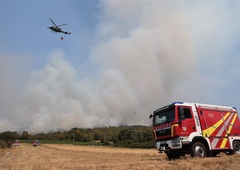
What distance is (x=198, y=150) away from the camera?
588 inches

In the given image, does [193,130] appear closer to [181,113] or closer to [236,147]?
[181,113]

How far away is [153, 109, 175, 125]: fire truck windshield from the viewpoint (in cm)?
1523

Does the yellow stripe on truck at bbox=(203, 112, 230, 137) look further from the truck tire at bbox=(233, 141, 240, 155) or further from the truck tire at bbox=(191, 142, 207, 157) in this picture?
the truck tire at bbox=(233, 141, 240, 155)

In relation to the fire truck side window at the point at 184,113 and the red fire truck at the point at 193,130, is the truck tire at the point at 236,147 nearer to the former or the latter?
the red fire truck at the point at 193,130

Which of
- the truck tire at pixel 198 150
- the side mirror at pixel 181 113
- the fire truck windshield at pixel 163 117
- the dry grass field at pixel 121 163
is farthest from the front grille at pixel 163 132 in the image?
the truck tire at pixel 198 150

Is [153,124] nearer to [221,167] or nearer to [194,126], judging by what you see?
[194,126]

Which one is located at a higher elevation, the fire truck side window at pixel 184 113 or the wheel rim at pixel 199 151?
the fire truck side window at pixel 184 113

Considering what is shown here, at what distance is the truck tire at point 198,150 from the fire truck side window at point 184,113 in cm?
178

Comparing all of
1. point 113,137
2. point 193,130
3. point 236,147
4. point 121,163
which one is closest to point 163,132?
point 193,130

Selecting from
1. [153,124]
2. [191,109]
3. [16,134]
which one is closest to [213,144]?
[191,109]

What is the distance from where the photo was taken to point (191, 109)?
15922 millimetres

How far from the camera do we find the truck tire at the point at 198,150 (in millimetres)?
14658

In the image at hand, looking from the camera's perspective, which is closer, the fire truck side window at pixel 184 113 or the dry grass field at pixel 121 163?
the dry grass field at pixel 121 163

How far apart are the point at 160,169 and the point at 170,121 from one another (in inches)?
198
